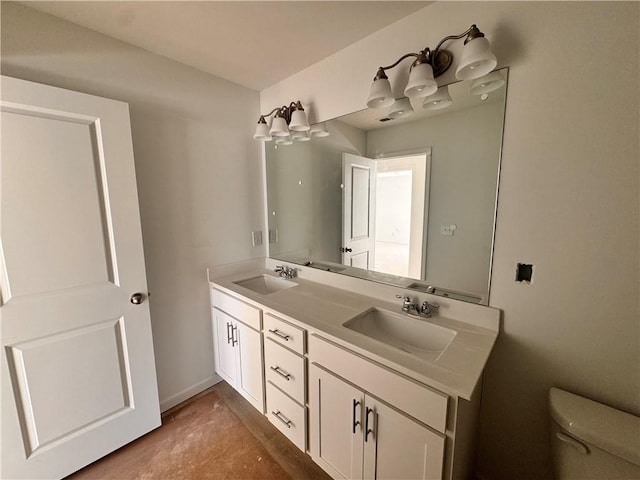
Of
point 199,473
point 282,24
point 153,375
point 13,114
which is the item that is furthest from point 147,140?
point 199,473

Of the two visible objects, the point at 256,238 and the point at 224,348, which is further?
the point at 256,238

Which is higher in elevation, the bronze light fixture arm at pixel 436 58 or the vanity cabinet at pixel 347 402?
the bronze light fixture arm at pixel 436 58

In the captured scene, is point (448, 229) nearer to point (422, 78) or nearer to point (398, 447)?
point (422, 78)

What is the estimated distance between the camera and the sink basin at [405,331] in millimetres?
1199

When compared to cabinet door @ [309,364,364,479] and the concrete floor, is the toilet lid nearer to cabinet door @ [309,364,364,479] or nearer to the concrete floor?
cabinet door @ [309,364,364,479]

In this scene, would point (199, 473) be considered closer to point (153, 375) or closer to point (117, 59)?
point (153, 375)

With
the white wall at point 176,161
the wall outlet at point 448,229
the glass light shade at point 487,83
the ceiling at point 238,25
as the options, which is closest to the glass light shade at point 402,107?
the glass light shade at point 487,83

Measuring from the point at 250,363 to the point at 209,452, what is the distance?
520mm

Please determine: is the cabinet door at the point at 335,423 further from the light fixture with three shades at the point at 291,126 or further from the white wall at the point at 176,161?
the light fixture with three shades at the point at 291,126

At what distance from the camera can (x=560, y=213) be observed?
3.20ft

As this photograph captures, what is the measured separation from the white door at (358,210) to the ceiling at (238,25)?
68 cm

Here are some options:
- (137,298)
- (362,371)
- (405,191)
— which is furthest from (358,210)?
(137,298)

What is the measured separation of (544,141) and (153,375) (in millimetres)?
2408

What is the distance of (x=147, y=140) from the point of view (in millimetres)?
1580
